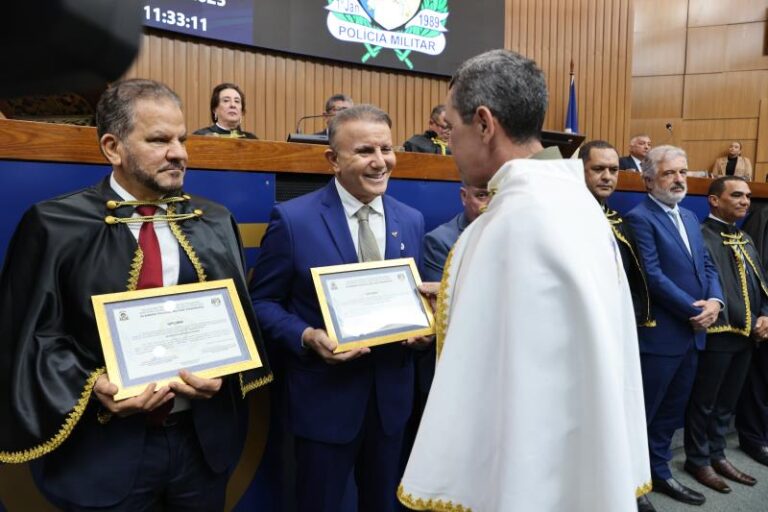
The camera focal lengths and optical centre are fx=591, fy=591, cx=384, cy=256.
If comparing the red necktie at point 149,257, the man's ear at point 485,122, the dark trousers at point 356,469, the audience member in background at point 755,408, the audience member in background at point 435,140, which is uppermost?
the audience member in background at point 435,140

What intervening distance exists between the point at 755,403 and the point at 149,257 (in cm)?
378

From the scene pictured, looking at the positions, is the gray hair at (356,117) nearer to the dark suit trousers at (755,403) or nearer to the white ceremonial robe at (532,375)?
the white ceremonial robe at (532,375)

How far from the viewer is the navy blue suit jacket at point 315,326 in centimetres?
182

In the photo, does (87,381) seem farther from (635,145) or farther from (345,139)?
(635,145)

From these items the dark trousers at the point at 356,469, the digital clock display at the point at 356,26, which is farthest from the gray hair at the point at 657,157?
the digital clock display at the point at 356,26

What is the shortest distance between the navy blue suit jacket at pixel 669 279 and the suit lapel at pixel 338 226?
183cm

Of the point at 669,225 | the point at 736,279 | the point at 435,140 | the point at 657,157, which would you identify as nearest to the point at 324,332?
the point at 669,225

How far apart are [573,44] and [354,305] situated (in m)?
7.76

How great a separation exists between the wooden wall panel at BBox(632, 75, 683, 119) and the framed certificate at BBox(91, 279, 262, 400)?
10346 millimetres

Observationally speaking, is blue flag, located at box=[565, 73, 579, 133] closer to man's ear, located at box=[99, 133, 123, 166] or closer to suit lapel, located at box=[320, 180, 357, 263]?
suit lapel, located at box=[320, 180, 357, 263]

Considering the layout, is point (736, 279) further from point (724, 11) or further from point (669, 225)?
point (724, 11)

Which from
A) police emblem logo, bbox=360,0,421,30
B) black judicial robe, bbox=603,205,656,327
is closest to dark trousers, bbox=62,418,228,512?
black judicial robe, bbox=603,205,656,327

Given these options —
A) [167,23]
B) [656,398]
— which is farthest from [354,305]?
[167,23]

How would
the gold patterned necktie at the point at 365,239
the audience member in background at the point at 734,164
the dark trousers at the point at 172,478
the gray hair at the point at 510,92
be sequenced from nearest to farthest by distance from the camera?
the gray hair at the point at 510,92 → the dark trousers at the point at 172,478 → the gold patterned necktie at the point at 365,239 → the audience member in background at the point at 734,164
